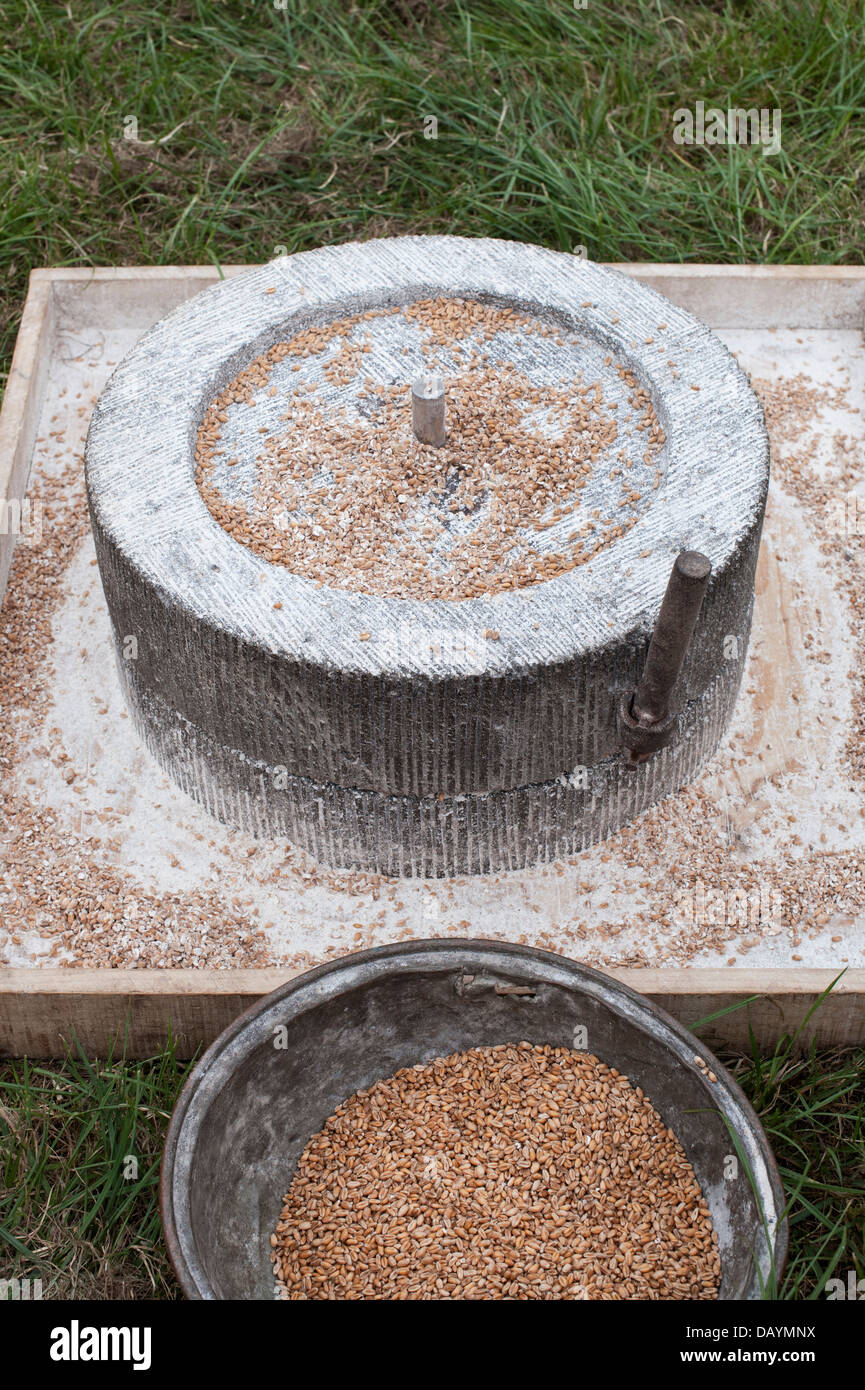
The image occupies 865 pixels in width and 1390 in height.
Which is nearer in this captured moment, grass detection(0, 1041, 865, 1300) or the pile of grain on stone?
the pile of grain on stone

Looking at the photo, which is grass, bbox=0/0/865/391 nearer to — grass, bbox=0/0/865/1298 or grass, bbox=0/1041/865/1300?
grass, bbox=0/0/865/1298

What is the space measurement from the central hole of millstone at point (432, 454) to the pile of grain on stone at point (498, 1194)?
1.13 meters

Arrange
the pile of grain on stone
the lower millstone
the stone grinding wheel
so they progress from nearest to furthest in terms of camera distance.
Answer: the pile of grain on stone < the stone grinding wheel < the lower millstone

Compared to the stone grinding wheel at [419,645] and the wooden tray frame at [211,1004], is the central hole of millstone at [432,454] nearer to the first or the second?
the stone grinding wheel at [419,645]

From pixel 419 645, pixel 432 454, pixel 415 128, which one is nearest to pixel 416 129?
pixel 415 128

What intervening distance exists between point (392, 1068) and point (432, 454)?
4.98 ft

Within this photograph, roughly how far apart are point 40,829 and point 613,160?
342 cm

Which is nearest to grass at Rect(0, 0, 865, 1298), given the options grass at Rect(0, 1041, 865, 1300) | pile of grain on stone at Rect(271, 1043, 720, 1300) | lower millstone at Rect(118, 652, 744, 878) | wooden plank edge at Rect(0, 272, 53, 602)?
Answer: wooden plank edge at Rect(0, 272, 53, 602)

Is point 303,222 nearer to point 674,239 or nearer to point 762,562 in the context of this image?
point 674,239

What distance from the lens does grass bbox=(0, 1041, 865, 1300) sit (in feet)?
11.1

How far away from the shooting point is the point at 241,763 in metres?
3.88

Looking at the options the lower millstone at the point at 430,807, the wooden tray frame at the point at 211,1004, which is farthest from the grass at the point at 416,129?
the wooden tray frame at the point at 211,1004

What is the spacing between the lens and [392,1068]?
3609mm

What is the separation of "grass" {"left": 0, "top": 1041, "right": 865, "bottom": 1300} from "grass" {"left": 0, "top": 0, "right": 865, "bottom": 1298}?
278cm
